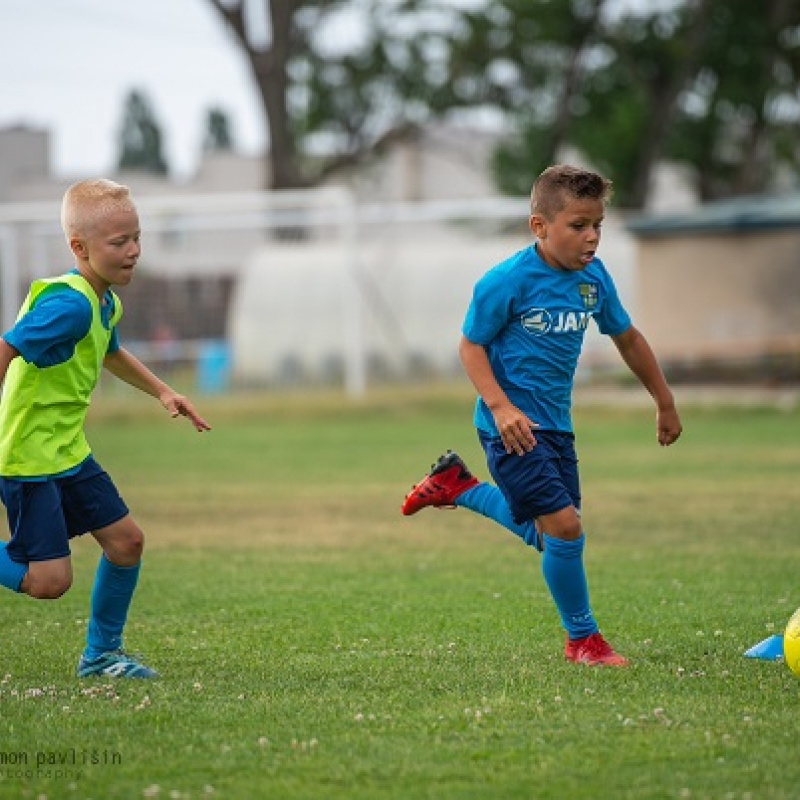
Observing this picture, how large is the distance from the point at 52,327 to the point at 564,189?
1959 mm

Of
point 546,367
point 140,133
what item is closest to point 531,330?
point 546,367

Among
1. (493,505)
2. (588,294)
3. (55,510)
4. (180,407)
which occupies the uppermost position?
(588,294)

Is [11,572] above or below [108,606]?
above

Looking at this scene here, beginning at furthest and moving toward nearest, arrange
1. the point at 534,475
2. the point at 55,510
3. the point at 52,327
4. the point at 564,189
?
the point at 564,189
the point at 534,475
the point at 55,510
the point at 52,327

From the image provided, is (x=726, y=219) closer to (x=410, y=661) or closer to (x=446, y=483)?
(x=446, y=483)

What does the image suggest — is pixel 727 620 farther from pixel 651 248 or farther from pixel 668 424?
pixel 651 248

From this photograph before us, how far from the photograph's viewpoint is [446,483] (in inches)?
289

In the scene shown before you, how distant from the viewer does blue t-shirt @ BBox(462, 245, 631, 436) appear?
656 cm

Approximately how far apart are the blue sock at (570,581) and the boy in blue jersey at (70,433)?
56.7 inches

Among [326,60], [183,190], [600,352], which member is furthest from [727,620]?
[183,190]

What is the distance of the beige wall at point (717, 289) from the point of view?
26359mm

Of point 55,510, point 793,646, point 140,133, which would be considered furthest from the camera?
point 140,133

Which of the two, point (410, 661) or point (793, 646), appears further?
point (410, 661)

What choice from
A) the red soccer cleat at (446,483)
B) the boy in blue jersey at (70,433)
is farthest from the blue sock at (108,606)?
the red soccer cleat at (446,483)
